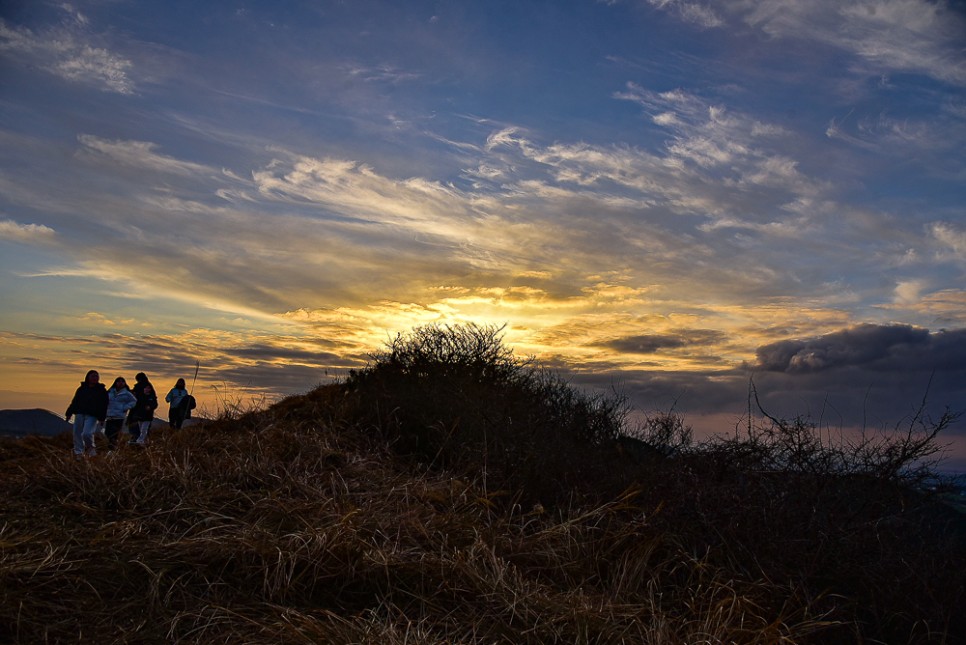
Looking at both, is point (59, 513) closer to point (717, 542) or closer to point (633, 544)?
point (633, 544)

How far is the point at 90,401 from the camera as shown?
1366cm

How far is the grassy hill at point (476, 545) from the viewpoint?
5133mm

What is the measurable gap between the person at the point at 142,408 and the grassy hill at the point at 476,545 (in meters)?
6.92

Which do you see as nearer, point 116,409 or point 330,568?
point 330,568

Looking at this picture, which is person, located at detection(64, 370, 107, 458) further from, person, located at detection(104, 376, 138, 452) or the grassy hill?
the grassy hill

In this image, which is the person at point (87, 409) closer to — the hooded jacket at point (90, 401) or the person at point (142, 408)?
the hooded jacket at point (90, 401)

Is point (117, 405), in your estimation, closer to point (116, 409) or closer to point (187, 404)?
point (116, 409)

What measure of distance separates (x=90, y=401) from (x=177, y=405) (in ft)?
12.3

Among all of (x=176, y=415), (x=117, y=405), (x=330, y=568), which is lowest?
(x=330, y=568)

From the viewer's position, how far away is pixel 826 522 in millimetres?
6996

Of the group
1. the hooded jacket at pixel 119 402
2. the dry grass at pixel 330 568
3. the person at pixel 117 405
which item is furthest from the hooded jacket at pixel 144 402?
the dry grass at pixel 330 568

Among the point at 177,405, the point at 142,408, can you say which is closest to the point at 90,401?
the point at 142,408

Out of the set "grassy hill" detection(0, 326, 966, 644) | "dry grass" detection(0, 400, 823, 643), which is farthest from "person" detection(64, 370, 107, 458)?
"dry grass" detection(0, 400, 823, 643)

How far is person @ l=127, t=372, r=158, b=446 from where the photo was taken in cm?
1636
